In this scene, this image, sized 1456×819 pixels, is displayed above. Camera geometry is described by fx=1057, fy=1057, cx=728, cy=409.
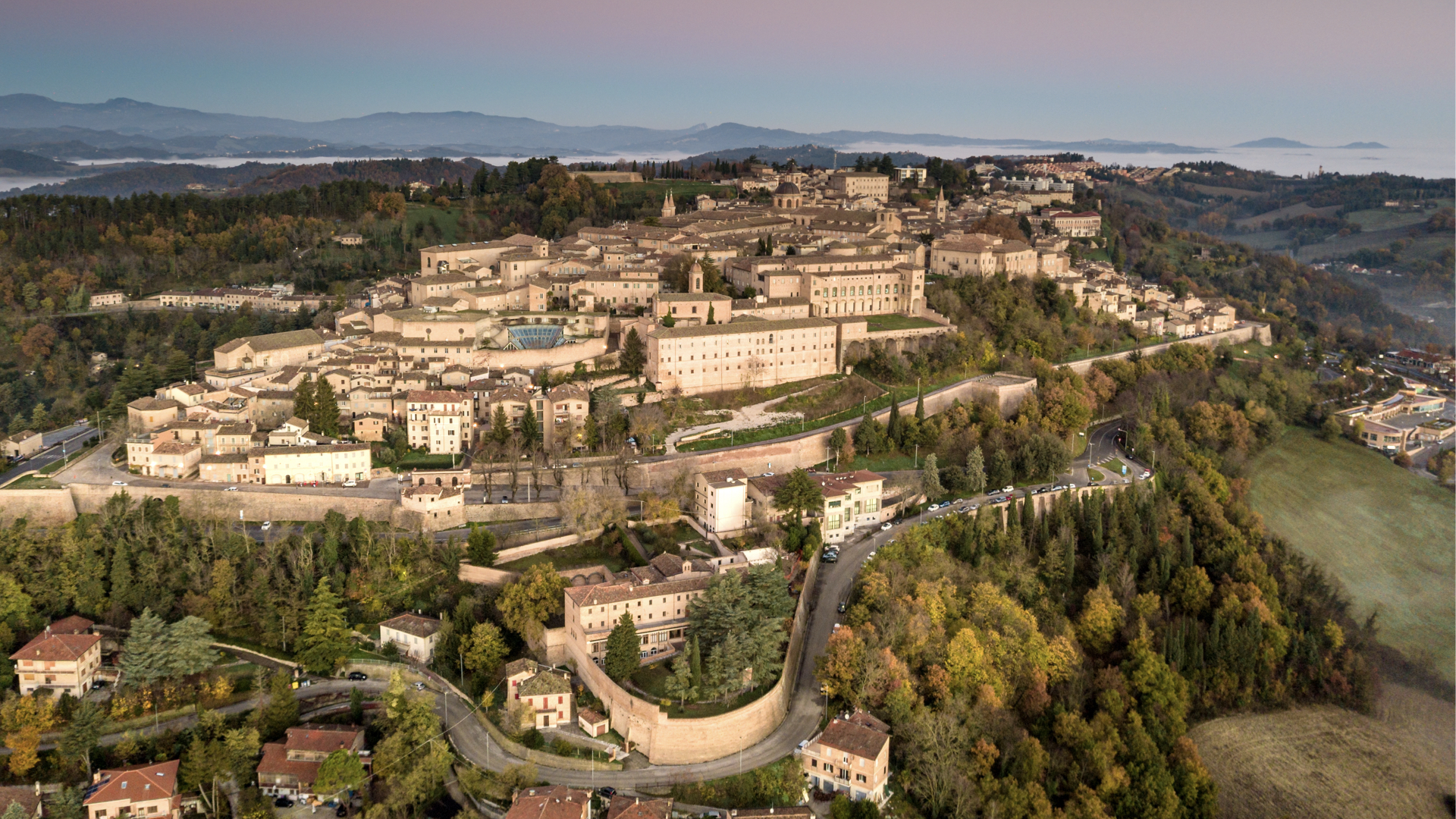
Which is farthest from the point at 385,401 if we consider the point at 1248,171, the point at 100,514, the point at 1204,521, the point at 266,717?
the point at 1248,171

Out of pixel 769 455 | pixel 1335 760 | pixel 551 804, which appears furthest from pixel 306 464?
pixel 1335 760

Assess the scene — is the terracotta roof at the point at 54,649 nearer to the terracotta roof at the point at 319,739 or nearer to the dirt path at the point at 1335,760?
the terracotta roof at the point at 319,739

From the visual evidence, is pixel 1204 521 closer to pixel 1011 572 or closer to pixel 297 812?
pixel 1011 572

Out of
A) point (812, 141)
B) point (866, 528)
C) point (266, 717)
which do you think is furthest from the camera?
point (812, 141)

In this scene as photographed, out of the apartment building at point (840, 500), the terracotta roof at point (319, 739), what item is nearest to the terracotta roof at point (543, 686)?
the terracotta roof at point (319, 739)

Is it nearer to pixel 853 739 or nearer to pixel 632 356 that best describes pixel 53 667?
pixel 853 739

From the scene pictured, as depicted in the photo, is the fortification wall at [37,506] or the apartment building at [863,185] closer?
the fortification wall at [37,506]
